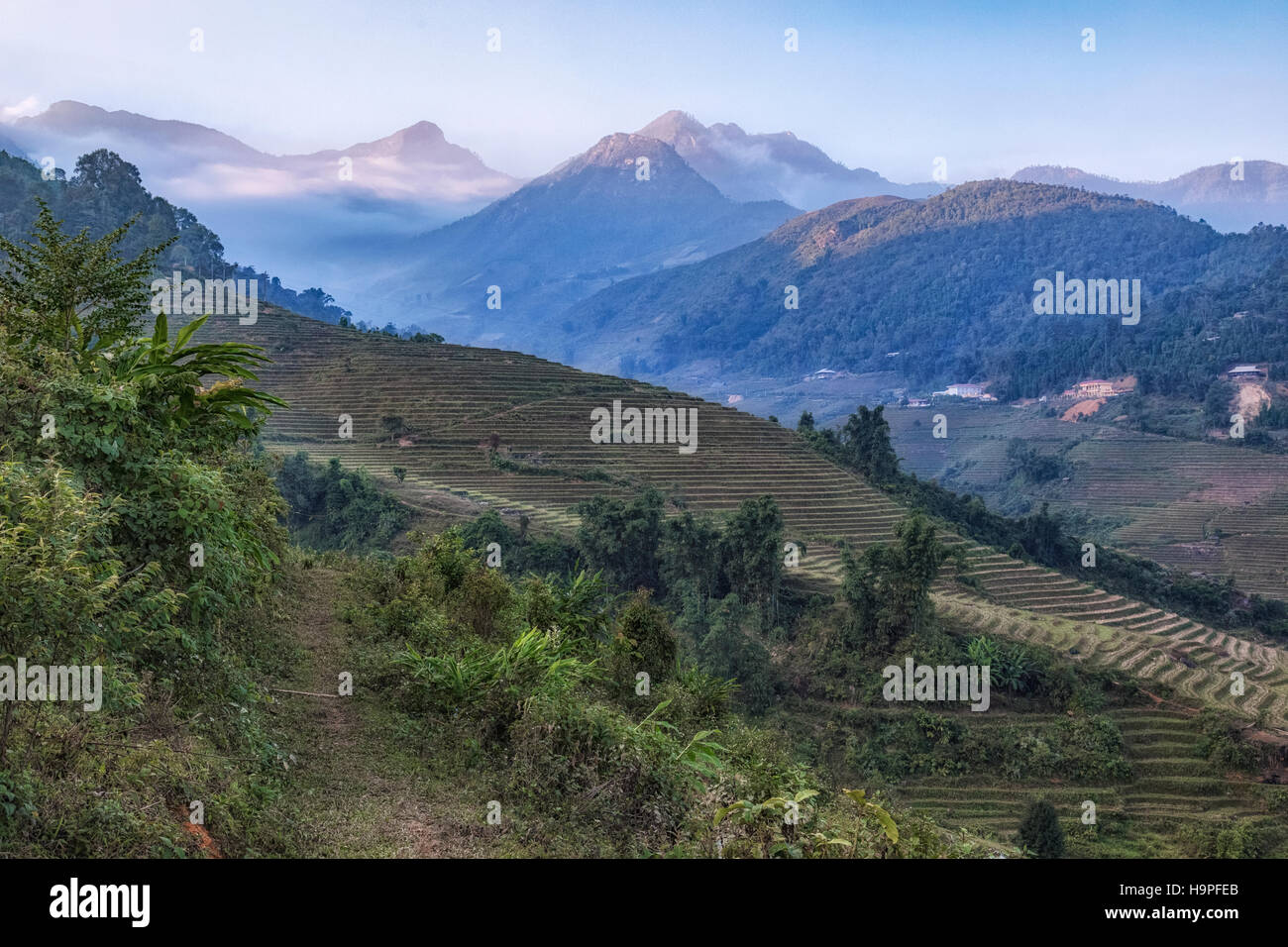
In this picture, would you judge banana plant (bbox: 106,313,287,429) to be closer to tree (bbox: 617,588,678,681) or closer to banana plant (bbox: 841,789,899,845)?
banana plant (bbox: 841,789,899,845)

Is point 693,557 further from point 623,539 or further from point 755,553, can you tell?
point 623,539

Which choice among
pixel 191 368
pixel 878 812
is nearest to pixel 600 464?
pixel 191 368

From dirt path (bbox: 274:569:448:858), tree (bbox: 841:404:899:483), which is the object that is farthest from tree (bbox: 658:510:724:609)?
tree (bbox: 841:404:899:483)

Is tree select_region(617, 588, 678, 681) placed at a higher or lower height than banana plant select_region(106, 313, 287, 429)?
lower

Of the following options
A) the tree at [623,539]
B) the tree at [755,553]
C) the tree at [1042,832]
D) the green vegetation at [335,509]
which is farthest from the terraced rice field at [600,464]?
the tree at [1042,832]

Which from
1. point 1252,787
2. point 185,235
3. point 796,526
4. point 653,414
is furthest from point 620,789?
point 185,235
